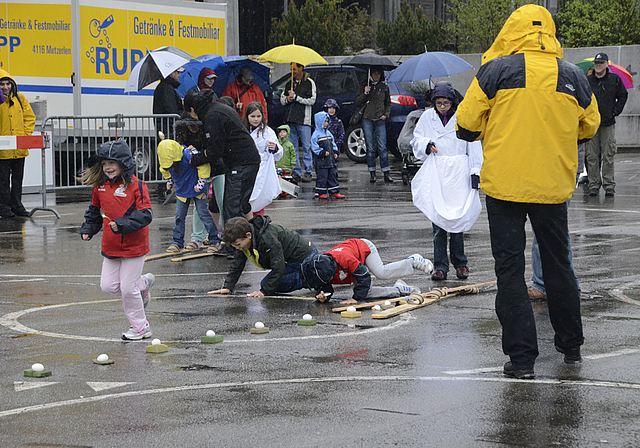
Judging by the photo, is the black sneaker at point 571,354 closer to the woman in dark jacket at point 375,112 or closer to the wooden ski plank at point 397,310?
the wooden ski plank at point 397,310

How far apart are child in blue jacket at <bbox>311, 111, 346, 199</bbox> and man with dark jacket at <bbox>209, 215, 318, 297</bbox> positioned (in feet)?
27.1

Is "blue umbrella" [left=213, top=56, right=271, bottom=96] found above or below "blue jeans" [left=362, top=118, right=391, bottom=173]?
above

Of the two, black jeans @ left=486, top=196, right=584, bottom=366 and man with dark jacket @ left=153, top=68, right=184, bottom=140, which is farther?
man with dark jacket @ left=153, top=68, right=184, bottom=140

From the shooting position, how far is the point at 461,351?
6.68 metres

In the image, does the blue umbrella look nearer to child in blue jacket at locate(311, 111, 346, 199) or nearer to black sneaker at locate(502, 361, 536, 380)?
child in blue jacket at locate(311, 111, 346, 199)

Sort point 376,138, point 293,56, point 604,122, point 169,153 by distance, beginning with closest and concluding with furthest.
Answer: point 169,153 < point 604,122 < point 293,56 < point 376,138

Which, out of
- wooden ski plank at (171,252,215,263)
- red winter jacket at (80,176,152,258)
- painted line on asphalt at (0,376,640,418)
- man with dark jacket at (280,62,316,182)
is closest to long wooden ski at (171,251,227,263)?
wooden ski plank at (171,252,215,263)

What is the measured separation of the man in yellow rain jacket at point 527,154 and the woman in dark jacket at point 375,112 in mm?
13656

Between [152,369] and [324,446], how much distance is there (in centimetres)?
198

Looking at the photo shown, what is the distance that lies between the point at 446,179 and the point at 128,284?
143 inches

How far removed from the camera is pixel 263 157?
1222 centimetres

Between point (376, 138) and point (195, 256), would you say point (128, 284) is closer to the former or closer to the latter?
point (195, 256)

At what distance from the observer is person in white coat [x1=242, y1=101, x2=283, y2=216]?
1198 cm

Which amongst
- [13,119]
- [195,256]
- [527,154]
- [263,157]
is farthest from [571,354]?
[13,119]
